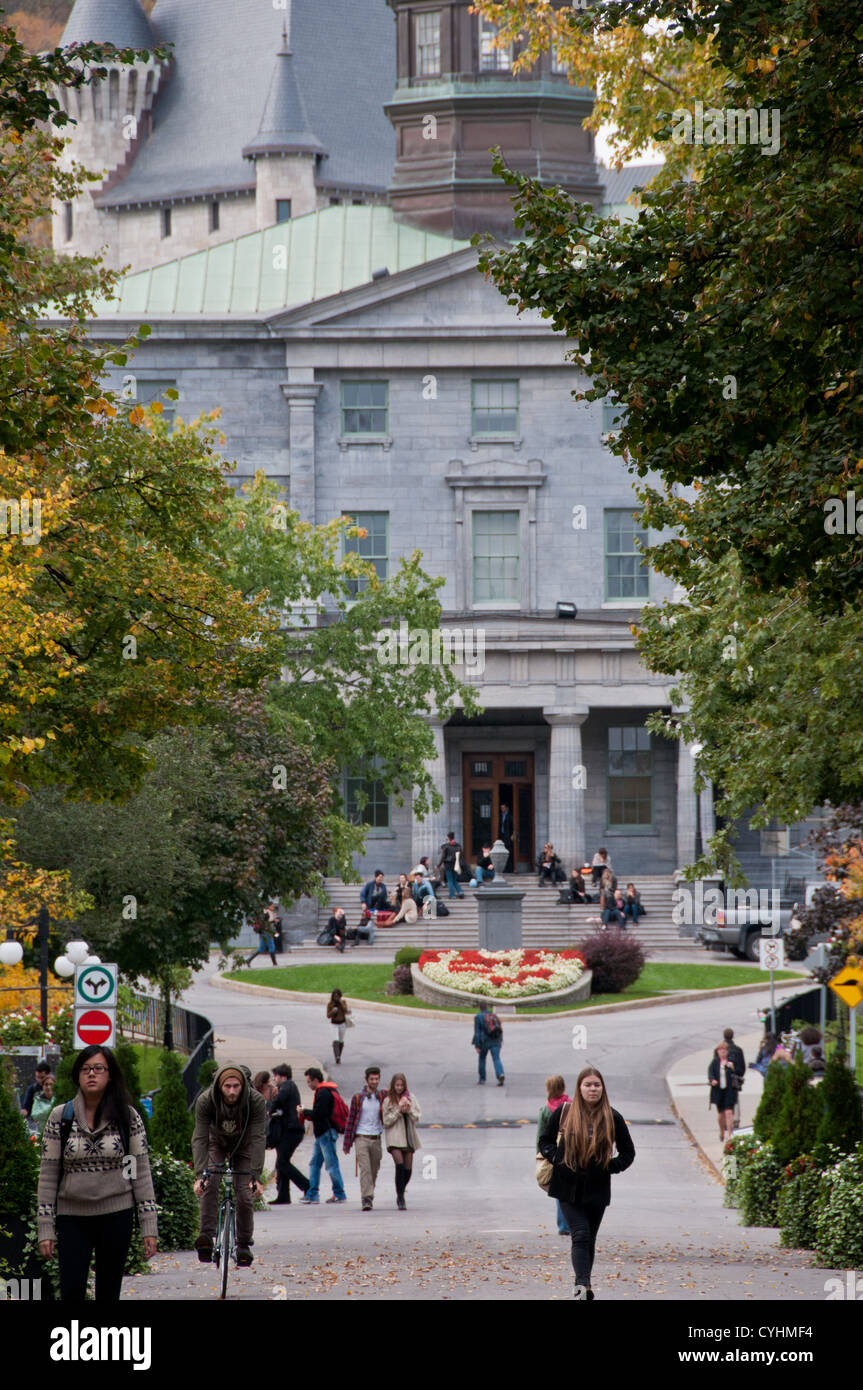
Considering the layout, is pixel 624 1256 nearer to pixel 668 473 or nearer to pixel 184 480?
pixel 668 473

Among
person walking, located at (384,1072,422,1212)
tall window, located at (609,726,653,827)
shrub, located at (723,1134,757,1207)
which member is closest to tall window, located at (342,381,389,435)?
tall window, located at (609,726,653,827)

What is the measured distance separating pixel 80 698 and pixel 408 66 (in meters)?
48.5

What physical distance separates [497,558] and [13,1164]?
44.2 metres

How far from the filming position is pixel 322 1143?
22891 millimetres

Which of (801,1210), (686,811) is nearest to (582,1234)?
(801,1210)

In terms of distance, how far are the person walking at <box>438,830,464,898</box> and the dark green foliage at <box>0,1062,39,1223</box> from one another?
37.6 m

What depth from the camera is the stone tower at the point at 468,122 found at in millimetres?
58750

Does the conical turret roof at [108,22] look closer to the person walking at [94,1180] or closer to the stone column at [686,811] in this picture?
the stone column at [686,811]

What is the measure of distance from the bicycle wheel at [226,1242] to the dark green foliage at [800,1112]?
6.97 meters

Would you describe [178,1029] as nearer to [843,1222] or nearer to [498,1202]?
[498,1202]

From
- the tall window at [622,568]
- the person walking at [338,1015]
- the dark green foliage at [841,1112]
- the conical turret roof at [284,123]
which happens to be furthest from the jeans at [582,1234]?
the conical turret roof at [284,123]

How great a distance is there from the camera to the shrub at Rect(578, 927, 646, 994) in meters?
42.7

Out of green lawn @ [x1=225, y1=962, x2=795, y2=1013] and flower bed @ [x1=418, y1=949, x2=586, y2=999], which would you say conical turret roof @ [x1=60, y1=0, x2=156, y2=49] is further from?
flower bed @ [x1=418, y1=949, x2=586, y2=999]

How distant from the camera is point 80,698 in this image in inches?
654
